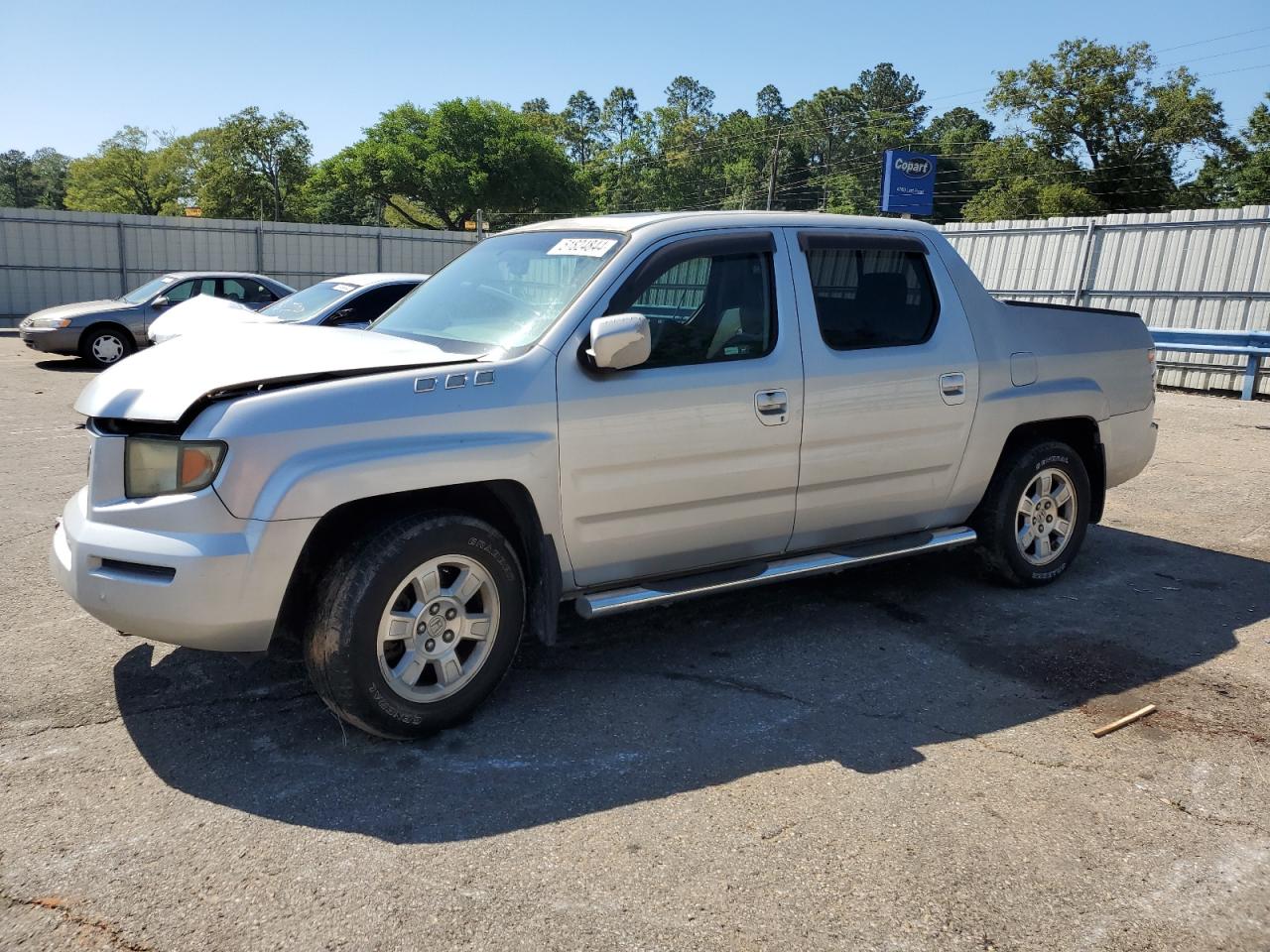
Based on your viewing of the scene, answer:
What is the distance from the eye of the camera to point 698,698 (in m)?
3.98

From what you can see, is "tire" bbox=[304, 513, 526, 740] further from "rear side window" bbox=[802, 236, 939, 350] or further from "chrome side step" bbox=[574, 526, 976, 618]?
"rear side window" bbox=[802, 236, 939, 350]

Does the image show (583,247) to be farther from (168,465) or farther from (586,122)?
(586,122)

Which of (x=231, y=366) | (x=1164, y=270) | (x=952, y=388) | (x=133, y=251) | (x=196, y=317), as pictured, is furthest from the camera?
(x=133, y=251)

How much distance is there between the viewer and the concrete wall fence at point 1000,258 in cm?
1555

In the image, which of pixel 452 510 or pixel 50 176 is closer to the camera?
pixel 452 510

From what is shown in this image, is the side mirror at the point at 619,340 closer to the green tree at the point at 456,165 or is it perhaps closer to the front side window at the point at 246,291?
the front side window at the point at 246,291

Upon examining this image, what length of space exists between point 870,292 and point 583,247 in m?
1.43

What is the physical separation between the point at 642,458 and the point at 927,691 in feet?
5.14

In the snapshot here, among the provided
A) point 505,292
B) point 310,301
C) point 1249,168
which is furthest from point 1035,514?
point 1249,168

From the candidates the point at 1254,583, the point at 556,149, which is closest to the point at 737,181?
the point at 556,149

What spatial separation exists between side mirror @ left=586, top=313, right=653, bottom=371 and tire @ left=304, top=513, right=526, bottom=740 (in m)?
0.77

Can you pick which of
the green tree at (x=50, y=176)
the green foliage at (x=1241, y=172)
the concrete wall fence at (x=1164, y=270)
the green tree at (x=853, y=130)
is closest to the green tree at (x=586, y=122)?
the green tree at (x=853, y=130)

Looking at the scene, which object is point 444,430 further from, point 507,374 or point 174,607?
point 174,607

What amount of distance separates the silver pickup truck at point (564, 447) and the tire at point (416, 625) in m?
0.01
